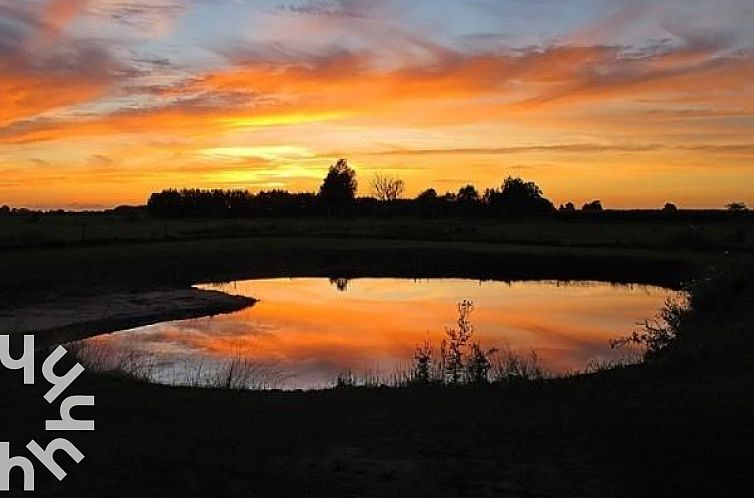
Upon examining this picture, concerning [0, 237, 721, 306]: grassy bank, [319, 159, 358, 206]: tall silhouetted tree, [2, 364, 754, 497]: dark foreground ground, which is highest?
[319, 159, 358, 206]: tall silhouetted tree

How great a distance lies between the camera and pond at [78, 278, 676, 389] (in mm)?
16281

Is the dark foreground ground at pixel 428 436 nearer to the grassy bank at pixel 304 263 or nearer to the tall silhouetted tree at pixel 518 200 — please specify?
→ the grassy bank at pixel 304 263

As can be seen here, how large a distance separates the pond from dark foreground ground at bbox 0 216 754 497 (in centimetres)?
409

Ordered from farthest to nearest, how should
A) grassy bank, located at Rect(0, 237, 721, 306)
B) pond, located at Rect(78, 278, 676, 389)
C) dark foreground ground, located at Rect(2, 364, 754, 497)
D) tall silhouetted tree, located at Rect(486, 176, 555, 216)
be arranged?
tall silhouetted tree, located at Rect(486, 176, 555, 216)
grassy bank, located at Rect(0, 237, 721, 306)
pond, located at Rect(78, 278, 676, 389)
dark foreground ground, located at Rect(2, 364, 754, 497)

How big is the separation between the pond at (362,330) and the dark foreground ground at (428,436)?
161 inches

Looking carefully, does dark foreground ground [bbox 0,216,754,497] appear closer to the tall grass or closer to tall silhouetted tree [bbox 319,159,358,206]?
the tall grass

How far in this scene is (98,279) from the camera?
29.9 metres

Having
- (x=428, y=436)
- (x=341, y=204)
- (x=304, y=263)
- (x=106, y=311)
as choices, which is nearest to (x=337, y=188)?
(x=341, y=204)

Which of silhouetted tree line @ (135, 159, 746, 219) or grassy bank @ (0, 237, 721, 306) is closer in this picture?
grassy bank @ (0, 237, 721, 306)

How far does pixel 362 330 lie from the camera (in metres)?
21.7

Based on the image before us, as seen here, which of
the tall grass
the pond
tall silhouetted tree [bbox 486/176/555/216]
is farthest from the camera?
tall silhouetted tree [bbox 486/176/555/216]

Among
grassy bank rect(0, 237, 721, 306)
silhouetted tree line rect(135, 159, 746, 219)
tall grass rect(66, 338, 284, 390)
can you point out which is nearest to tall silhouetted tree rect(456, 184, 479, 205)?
silhouetted tree line rect(135, 159, 746, 219)

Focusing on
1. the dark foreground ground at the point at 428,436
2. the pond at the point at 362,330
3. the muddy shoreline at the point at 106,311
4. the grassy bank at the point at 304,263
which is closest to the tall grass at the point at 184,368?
the pond at the point at 362,330

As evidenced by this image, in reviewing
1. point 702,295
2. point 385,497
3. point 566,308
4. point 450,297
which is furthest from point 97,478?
point 450,297
